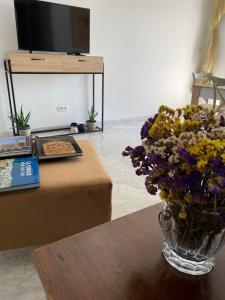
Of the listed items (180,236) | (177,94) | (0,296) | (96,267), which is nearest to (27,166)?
(0,296)

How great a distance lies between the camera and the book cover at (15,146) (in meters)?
1.28

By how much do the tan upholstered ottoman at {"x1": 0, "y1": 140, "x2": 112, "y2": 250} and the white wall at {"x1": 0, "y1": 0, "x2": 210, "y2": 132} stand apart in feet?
6.21

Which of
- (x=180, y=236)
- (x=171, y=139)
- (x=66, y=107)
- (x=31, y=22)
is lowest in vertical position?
(x=66, y=107)

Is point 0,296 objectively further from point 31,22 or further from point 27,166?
point 31,22

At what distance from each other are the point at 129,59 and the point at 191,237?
3.10m

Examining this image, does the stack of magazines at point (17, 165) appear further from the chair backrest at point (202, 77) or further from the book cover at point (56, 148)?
the chair backrest at point (202, 77)

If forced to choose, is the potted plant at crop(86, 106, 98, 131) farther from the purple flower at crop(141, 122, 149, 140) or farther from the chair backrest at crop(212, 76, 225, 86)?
Answer: the purple flower at crop(141, 122, 149, 140)

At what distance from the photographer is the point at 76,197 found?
1.12m

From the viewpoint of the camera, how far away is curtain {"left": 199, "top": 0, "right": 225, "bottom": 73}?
385cm

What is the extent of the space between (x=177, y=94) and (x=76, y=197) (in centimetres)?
341

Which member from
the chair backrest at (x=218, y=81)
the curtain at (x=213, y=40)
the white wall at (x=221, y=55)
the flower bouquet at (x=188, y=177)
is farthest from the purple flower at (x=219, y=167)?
the white wall at (x=221, y=55)

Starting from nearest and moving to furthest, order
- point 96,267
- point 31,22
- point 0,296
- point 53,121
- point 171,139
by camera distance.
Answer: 1. point 171,139
2. point 96,267
3. point 0,296
4. point 31,22
5. point 53,121

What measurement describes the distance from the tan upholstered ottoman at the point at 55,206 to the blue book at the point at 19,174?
0.03 meters

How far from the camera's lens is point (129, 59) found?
10.9 feet
